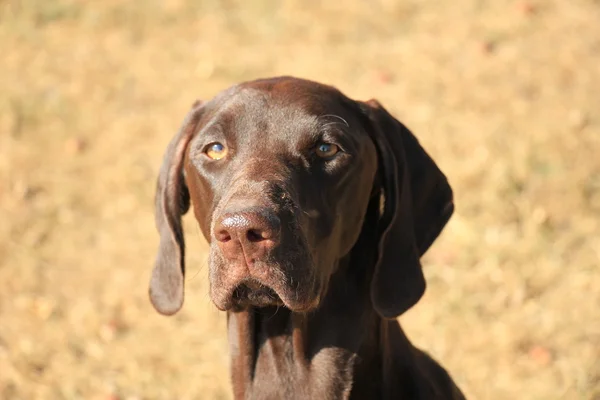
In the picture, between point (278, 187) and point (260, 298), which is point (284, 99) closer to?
point (278, 187)

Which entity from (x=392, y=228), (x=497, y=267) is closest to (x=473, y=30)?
(x=497, y=267)

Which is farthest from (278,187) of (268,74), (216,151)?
(268,74)

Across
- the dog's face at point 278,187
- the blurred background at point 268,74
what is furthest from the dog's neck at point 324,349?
the blurred background at point 268,74

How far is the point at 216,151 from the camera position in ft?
12.2

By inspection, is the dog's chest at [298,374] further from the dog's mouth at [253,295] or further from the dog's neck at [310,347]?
the dog's mouth at [253,295]

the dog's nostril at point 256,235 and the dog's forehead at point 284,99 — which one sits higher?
the dog's forehead at point 284,99

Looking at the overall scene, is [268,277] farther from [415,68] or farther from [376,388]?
[415,68]

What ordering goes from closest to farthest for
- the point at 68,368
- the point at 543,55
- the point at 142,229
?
the point at 68,368, the point at 142,229, the point at 543,55

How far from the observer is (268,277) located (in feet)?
10.5

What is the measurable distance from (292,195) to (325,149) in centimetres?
37

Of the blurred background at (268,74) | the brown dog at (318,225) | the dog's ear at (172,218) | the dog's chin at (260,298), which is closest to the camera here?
the dog's chin at (260,298)

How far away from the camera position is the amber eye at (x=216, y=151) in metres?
3.70

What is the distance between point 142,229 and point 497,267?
317 centimetres

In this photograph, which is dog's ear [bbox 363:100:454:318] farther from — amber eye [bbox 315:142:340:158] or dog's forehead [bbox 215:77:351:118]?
amber eye [bbox 315:142:340:158]
